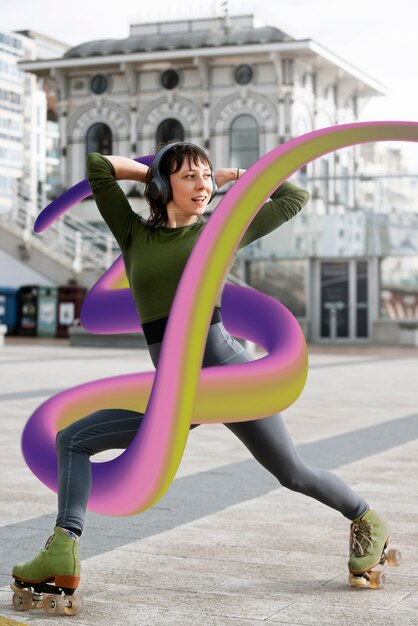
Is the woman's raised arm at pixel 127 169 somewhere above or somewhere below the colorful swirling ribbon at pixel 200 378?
above

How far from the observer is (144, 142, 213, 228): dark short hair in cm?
450

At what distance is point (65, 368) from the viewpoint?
64.4 feet

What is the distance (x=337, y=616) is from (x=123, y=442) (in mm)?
1036

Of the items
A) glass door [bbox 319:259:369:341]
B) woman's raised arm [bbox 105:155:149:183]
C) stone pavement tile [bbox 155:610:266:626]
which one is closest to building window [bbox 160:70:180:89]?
glass door [bbox 319:259:369:341]

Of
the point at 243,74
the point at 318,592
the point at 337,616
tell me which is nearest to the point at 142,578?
the point at 318,592

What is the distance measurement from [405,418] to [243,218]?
841 centimetres

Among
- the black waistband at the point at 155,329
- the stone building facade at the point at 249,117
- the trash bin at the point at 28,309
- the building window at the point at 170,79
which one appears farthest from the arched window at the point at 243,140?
the black waistband at the point at 155,329

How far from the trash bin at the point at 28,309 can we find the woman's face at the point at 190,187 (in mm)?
29765

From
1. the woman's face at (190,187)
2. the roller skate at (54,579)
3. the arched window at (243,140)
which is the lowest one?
the roller skate at (54,579)

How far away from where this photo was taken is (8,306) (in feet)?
113

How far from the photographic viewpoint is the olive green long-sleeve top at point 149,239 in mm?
4359

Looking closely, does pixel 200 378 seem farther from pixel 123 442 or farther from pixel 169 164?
pixel 169 164

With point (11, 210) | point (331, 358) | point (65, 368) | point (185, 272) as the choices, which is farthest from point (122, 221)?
point (11, 210)

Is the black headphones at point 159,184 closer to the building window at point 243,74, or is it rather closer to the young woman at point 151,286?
the young woman at point 151,286
